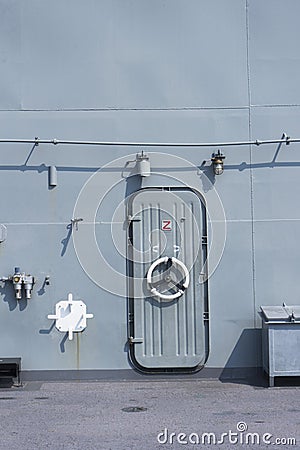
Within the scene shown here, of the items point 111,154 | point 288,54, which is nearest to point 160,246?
point 111,154

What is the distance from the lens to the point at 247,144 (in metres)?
9.19

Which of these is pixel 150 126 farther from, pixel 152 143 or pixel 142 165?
pixel 142 165

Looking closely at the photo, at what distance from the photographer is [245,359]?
9039mm

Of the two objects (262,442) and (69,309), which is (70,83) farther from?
(262,442)

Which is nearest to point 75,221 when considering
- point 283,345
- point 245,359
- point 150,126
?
point 150,126

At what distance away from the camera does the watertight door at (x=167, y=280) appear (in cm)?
898

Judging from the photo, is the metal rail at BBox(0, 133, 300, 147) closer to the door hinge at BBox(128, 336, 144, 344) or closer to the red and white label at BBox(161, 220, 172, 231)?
the red and white label at BBox(161, 220, 172, 231)

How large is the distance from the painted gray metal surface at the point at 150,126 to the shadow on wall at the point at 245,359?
1cm

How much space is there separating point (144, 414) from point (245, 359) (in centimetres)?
199

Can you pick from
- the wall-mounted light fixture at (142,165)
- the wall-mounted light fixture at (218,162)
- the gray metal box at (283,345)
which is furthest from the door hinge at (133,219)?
the gray metal box at (283,345)

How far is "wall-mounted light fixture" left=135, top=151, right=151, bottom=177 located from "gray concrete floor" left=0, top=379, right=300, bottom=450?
2403mm

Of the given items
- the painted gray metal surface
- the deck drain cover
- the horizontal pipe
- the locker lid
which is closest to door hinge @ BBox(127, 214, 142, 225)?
the painted gray metal surface

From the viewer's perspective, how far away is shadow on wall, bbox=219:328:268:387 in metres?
9.03

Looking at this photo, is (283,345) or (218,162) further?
(218,162)
